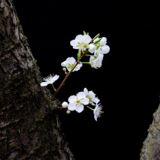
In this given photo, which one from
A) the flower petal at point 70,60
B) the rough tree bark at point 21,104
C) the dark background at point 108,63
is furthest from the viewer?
the dark background at point 108,63

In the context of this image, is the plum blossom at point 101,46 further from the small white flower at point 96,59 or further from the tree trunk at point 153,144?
the tree trunk at point 153,144

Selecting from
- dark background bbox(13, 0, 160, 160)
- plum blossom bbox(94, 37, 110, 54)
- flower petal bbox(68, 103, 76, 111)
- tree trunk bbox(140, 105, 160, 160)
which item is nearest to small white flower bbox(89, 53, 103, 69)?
plum blossom bbox(94, 37, 110, 54)

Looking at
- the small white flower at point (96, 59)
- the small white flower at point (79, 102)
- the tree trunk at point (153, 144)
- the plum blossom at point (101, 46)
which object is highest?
the plum blossom at point (101, 46)

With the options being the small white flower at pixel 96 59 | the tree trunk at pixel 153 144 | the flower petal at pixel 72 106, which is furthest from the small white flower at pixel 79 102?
the tree trunk at pixel 153 144

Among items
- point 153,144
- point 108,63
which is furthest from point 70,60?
point 108,63

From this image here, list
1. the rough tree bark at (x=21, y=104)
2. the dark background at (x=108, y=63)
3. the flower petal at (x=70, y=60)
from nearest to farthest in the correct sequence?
the rough tree bark at (x=21, y=104), the flower petal at (x=70, y=60), the dark background at (x=108, y=63)

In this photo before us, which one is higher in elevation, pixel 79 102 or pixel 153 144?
pixel 79 102

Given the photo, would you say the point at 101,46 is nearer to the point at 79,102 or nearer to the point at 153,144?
the point at 79,102
